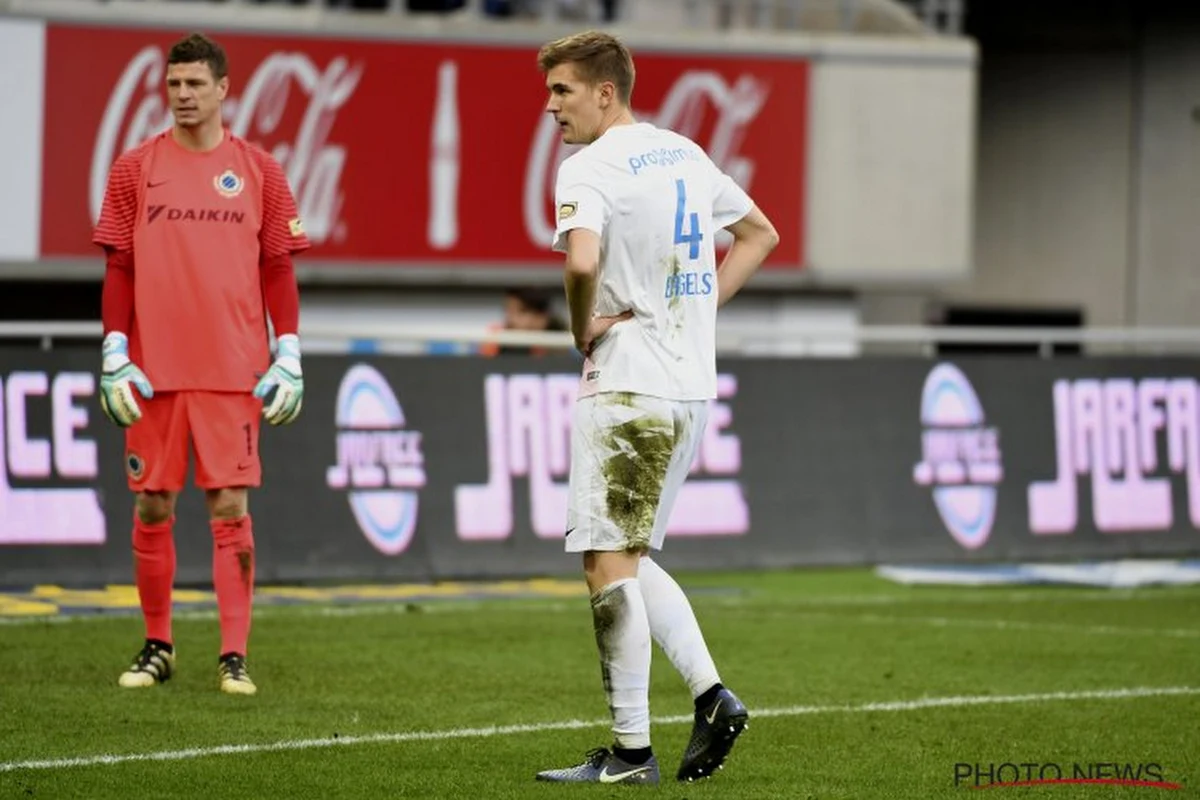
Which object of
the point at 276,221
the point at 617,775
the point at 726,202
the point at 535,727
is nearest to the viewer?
the point at 617,775

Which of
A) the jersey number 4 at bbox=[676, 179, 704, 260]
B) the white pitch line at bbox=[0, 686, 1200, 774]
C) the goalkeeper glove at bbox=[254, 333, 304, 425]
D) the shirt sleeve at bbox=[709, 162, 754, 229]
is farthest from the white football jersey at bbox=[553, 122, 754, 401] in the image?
the goalkeeper glove at bbox=[254, 333, 304, 425]

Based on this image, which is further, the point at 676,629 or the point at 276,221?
the point at 276,221

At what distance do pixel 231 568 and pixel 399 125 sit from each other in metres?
15.1

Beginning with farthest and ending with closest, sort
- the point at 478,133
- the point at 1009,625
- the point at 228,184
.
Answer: the point at 478,133 → the point at 1009,625 → the point at 228,184

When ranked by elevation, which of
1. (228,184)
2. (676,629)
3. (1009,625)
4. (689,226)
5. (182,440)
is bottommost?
(1009,625)

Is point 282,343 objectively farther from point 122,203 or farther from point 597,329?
point 597,329

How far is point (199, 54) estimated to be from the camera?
31.7 ft

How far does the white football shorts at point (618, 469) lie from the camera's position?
24.7ft

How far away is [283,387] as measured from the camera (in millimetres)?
9766

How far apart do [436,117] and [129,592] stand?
1177 centimetres

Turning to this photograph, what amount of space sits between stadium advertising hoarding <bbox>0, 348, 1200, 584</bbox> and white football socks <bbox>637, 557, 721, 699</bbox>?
6686 mm

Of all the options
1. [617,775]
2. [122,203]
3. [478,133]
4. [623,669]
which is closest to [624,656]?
[623,669]

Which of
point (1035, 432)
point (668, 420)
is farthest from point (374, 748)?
point (1035, 432)

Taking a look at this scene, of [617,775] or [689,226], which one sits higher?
[689,226]
